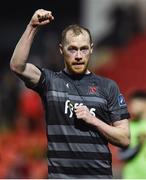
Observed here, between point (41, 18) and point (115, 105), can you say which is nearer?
point (41, 18)

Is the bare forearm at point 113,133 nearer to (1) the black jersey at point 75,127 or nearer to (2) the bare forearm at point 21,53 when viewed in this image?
(1) the black jersey at point 75,127

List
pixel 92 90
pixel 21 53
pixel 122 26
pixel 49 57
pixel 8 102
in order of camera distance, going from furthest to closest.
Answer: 1. pixel 122 26
2. pixel 49 57
3. pixel 8 102
4. pixel 92 90
5. pixel 21 53

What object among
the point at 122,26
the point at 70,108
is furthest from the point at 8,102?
the point at 70,108

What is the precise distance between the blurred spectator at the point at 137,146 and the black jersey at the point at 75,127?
3.45m

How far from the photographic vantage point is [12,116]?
66.4 feet

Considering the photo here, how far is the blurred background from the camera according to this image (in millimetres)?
16625

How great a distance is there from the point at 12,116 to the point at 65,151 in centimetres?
1207

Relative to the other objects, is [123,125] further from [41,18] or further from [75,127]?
[41,18]

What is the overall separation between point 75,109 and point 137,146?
390 cm

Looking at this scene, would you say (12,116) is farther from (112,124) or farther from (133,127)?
(112,124)

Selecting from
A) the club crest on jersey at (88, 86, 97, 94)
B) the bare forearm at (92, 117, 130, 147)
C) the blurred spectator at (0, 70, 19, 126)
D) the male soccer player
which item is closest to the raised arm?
the male soccer player

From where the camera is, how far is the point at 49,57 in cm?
2197

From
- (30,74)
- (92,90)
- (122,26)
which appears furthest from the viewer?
(122,26)

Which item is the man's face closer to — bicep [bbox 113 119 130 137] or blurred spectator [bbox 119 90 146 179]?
bicep [bbox 113 119 130 137]
